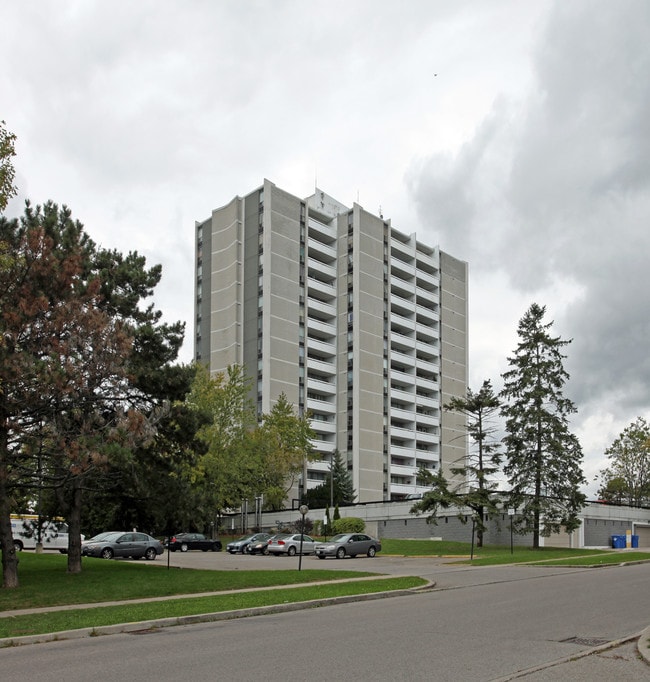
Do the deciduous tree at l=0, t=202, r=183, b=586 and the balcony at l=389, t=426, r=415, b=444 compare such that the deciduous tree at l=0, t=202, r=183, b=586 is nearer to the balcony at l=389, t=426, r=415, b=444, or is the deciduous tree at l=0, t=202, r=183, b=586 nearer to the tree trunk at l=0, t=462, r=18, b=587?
Result: the tree trunk at l=0, t=462, r=18, b=587

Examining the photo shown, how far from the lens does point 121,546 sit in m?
39.2

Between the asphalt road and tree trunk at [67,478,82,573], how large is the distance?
12705mm

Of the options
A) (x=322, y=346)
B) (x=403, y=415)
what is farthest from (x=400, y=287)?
(x=403, y=415)

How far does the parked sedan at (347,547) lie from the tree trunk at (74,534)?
1675 centimetres

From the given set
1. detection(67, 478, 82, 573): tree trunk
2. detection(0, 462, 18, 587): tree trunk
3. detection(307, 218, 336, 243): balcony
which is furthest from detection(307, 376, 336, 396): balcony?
detection(0, 462, 18, 587): tree trunk

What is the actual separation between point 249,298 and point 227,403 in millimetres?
32447

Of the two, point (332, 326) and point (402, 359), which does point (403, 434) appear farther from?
point (332, 326)

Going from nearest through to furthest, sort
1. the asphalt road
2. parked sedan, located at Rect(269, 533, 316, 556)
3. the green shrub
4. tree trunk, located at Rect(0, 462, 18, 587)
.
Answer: the asphalt road
tree trunk, located at Rect(0, 462, 18, 587)
parked sedan, located at Rect(269, 533, 316, 556)
the green shrub

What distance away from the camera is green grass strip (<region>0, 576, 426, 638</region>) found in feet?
47.5

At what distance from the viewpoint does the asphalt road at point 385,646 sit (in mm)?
9633

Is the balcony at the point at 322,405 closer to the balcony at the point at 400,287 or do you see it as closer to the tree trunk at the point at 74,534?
the balcony at the point at 400,287

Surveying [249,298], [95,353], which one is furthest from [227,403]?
[95,353]

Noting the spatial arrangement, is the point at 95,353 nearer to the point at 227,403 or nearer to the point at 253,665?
the point at 253,665

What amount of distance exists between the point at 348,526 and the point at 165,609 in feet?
136
